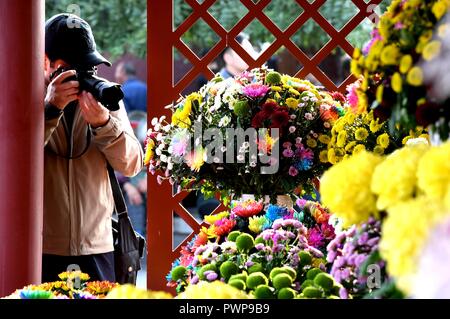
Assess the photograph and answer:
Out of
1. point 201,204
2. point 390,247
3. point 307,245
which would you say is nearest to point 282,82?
point 307,245

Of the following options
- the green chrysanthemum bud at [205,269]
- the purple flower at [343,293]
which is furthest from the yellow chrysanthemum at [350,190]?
the green chrysanthemum bud at [205,269]

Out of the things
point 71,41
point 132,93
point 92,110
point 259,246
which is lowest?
point 259,246

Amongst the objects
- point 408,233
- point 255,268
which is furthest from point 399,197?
point 255,268

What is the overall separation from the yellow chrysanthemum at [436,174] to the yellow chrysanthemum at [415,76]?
20 cm

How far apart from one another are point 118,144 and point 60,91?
25cm

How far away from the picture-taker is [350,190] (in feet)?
A: 4.11

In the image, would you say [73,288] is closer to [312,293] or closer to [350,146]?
[312,293]

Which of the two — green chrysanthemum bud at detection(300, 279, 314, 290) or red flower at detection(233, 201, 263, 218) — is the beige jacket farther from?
green chrysanthemum bud at detection(300, 279, 314, 290)

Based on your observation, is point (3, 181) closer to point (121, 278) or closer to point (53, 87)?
point (53, 87)

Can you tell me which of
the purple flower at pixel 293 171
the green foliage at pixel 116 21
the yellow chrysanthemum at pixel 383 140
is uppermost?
the green foliage at pixel 116 21

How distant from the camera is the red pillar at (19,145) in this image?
7.63 feet

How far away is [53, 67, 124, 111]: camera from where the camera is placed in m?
2.57

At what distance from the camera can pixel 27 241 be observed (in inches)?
92.2

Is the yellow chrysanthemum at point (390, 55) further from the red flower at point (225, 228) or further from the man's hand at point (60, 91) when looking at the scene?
the man's hand at point (60, 91)
